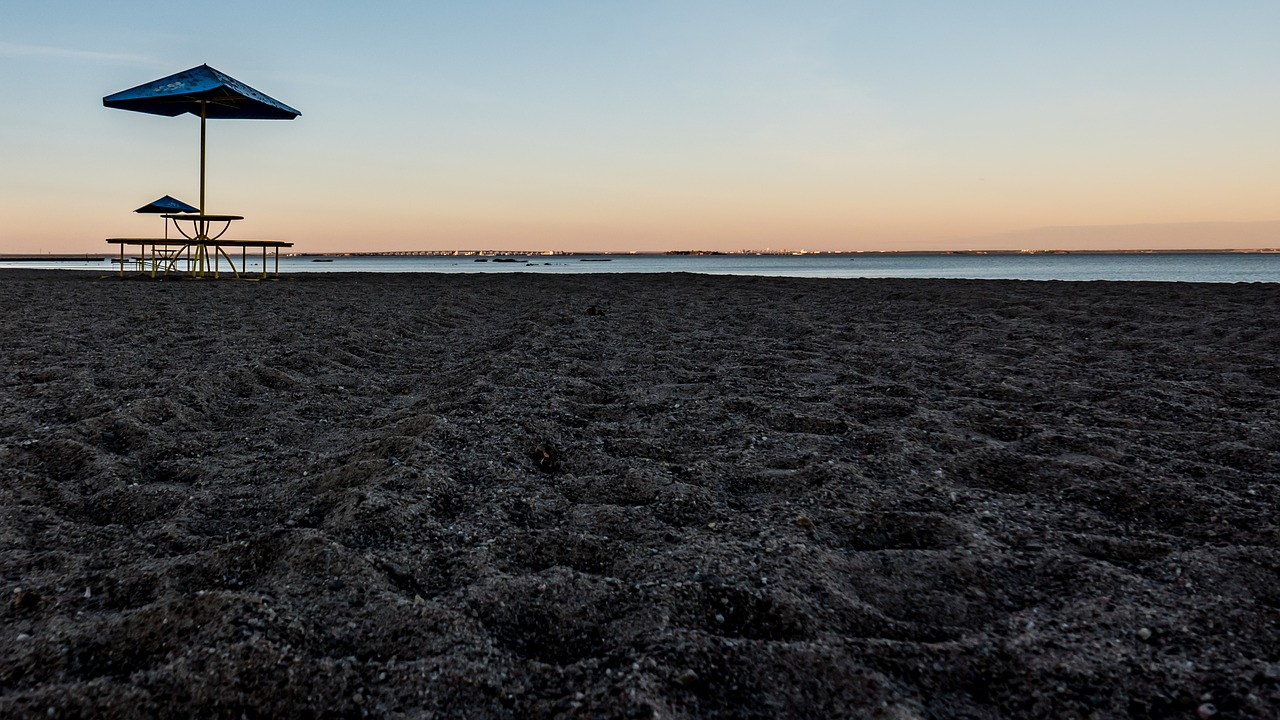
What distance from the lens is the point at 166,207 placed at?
42.9ft

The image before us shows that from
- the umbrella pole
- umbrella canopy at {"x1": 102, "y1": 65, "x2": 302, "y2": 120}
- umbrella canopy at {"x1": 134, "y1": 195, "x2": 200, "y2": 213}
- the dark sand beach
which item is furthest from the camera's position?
umbrella canopy at {"x1": 134, "y1": 195, "x2": 200, "y2": 213}

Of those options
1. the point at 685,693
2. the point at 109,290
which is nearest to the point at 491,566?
the point at 685,693

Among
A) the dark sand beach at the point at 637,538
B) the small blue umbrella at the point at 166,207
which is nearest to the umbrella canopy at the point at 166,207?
the small blue umbrella at the point at 166,207

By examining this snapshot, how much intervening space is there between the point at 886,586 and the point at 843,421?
132cm

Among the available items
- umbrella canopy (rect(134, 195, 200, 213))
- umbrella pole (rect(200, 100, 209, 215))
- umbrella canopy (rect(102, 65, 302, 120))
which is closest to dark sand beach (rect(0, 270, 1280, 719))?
umbrella canopy (rect(102, 65, 302, 120))

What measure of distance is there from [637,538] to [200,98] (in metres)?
11.3

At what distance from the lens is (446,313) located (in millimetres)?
7172

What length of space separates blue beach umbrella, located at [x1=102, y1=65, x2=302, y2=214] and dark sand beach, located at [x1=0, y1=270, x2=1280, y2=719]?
728 centimetres

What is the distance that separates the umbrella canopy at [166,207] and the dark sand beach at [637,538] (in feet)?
35.1

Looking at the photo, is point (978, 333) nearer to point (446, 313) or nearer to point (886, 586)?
point (886, 586)

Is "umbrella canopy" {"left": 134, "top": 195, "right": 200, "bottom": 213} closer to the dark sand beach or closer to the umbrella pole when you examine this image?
the umbrella pole

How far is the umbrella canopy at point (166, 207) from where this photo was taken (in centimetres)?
1294

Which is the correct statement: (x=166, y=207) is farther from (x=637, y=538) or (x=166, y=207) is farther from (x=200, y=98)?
(x=637, y=538)

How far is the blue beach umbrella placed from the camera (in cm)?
975
